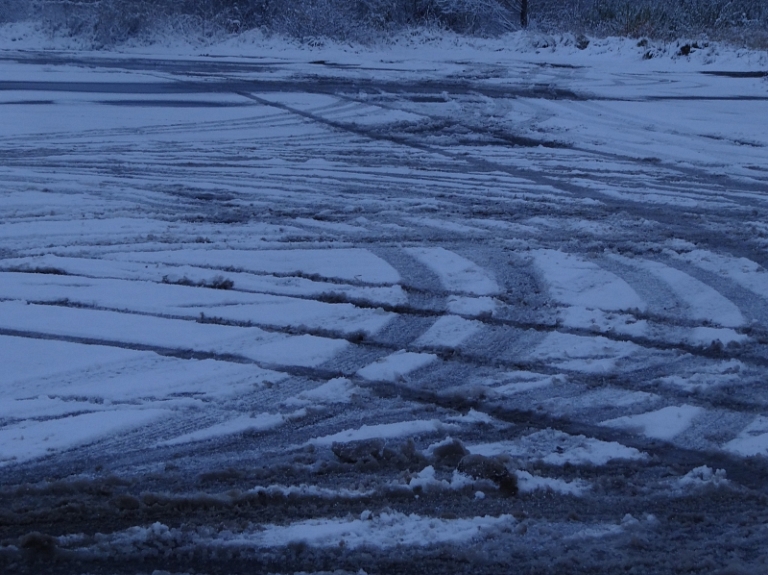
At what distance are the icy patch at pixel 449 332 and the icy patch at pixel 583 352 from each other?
1.23ft

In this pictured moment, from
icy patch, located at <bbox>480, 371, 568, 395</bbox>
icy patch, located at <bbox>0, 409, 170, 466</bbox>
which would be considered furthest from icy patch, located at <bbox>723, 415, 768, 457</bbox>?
icy patch, located at <bbox>0, 409, 170, 466</bbox>

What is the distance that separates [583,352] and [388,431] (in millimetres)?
1249

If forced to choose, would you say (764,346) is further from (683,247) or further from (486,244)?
(486,244)

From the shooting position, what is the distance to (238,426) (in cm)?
338

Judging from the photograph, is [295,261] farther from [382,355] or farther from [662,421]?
[662,421]

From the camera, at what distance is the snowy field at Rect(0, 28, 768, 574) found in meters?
→ 2.72

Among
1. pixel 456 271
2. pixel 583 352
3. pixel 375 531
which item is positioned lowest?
pixel 375 531

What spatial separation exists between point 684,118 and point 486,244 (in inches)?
243

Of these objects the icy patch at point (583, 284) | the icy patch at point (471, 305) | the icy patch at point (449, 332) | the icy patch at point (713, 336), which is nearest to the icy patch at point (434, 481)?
the icy patch at point (449, 332)

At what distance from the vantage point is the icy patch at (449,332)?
13.9ft

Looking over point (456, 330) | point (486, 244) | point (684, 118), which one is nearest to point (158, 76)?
point (684, 118)

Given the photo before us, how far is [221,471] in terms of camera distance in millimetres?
3027

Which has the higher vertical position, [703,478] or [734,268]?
[734,268]

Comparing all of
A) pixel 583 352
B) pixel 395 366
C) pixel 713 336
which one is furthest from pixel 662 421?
pixel 395 366
